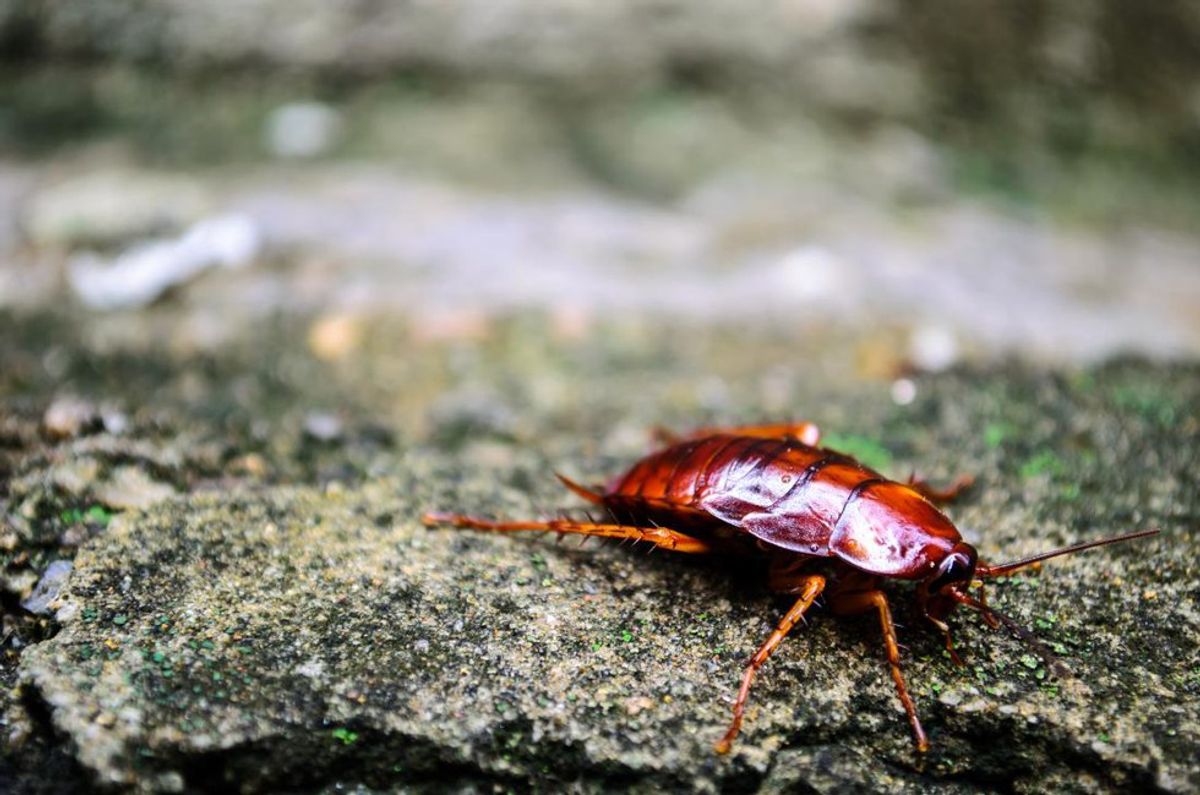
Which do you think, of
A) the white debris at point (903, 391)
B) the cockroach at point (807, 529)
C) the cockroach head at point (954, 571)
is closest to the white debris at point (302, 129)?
the white debris at point (903, 391)

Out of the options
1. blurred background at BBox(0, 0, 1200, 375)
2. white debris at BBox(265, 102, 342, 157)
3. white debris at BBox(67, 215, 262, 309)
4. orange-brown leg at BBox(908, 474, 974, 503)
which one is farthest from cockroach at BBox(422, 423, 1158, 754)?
white debris at BBox(265, 102, 342, 157)

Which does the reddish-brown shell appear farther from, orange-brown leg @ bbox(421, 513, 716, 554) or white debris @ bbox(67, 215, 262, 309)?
white debris @ bbox(67, 215, 262, 309)

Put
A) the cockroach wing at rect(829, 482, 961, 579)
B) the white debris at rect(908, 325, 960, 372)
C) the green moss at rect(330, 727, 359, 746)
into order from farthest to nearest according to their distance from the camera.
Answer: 1. the white debris at rect(908, 325, 960, 372)
2. the cockroach wing at rect(829, 482, 961, 579)
3. the green moss at rect(330, 727, 359, 746)

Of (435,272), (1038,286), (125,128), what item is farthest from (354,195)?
(1038,286)

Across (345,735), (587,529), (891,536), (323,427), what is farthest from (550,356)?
(345,735)

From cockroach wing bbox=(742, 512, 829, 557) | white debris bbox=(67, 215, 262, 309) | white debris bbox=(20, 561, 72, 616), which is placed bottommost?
white debris bbox=(20, 561, 72, 616)

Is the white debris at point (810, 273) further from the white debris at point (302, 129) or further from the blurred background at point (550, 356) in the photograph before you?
the white debris at point (302, 129)

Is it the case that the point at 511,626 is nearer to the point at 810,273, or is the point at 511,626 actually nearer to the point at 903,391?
the point at 903,391
